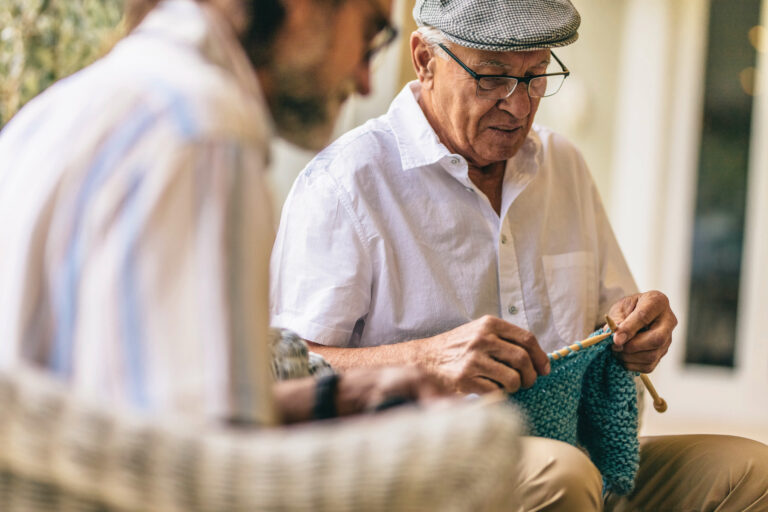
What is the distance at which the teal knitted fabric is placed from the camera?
1.55 metres

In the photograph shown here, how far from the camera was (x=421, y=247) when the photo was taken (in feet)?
5.47

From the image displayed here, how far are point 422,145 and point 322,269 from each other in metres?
0.34

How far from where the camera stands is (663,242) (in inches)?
178

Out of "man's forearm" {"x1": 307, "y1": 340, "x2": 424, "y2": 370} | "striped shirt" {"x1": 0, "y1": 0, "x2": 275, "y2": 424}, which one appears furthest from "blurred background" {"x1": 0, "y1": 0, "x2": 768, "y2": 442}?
"striped shirt" {"x1": 0, "y1": 0, "x2": 275, "y2": 424}

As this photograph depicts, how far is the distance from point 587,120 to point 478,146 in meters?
2.93

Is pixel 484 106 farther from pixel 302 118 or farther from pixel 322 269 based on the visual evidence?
pixel 302 118

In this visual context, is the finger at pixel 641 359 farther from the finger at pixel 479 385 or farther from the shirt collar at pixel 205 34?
the shirt collar at pixel 205 34

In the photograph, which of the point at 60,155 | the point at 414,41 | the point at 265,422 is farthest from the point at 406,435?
the point at 414,41

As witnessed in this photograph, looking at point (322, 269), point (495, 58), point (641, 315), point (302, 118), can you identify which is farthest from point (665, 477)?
point (302, 118)

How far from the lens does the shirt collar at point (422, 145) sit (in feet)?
5.65

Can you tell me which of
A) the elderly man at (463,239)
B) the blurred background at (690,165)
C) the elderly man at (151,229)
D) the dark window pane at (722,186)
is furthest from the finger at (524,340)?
the dark window pane at (722,186)

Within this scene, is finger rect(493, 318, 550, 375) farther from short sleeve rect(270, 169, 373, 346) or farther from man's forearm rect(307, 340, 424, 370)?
short sleeve rect(270, 169, 373, 346)

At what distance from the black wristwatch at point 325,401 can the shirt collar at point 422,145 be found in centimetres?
91

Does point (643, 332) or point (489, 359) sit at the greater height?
point (489, 359)
